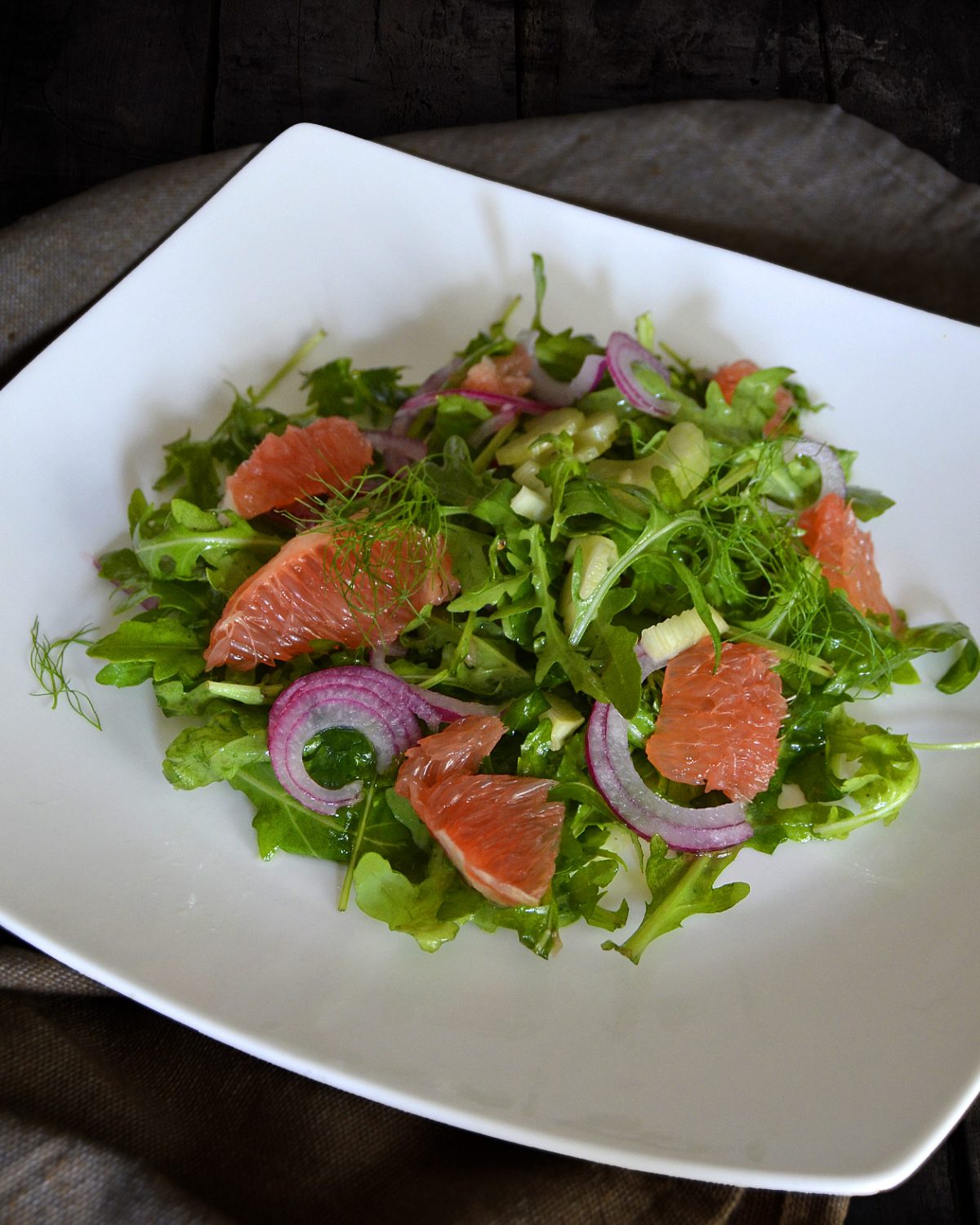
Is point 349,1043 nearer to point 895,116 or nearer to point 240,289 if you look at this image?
point 240,289

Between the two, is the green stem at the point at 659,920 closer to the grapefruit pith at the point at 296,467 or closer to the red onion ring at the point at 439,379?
the grapefruit pith at the point at 296,467

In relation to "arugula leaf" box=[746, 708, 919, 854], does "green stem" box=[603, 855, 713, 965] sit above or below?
below

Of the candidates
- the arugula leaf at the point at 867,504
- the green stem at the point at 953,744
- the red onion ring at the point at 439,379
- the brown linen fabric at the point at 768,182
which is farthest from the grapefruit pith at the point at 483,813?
the brown linen fabric at the point at 768,182

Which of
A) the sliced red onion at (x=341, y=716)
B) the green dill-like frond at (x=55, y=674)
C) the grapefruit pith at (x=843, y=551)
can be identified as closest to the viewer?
the sliced red onion at (x=341, y=716)

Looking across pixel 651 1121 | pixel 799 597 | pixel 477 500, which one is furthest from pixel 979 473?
pixel 651 1121

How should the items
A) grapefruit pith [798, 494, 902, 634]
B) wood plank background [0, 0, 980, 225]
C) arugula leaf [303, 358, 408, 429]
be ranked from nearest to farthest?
1. grapefruit pith [798, 494, 902, 634]
2. arugula leaf [303, 358, 408, 429]
3. wood plank background [0, 0, 980, 225]

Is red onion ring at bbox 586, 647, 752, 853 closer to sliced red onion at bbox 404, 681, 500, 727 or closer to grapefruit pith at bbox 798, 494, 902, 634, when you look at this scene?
sliced red onion at bbox 404, 681, 500, 727

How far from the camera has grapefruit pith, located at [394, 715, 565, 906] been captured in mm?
1876

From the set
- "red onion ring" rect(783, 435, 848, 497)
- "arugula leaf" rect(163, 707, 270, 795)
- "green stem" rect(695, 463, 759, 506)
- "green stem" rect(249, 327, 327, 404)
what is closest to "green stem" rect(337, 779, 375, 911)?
"arugula leaf" rect(163, 707, 270, 795)

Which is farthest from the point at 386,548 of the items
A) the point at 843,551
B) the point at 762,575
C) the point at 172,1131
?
the point at 172,1131

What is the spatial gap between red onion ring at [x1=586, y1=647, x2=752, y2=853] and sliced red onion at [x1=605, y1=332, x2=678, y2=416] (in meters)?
0.68

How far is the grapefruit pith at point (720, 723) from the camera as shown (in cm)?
199

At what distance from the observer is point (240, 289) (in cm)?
268

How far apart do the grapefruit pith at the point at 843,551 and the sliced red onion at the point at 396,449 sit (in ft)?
2.71
